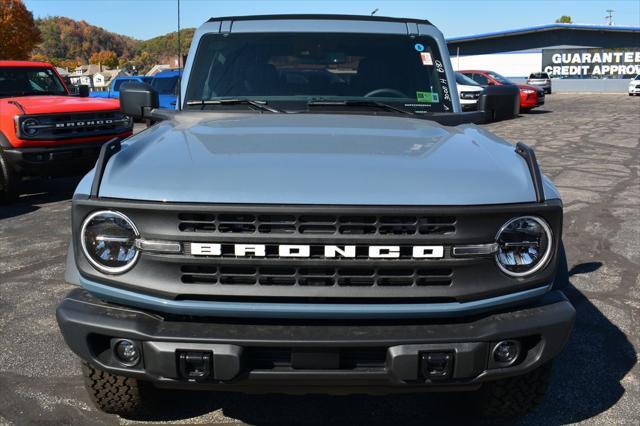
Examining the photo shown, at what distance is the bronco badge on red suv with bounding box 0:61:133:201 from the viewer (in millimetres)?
7855

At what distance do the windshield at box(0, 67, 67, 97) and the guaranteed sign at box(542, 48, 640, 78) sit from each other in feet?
146

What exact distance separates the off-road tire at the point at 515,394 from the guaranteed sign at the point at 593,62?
4847 centimetres

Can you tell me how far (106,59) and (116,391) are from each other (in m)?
140

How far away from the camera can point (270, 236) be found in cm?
220

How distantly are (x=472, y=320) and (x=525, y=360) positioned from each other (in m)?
0.25

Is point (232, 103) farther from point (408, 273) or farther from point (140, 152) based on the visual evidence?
point (408, 273)

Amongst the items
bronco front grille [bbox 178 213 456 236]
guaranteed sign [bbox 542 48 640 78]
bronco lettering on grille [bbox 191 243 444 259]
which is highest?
guaranteed sign [bbox 542 48 640 78]

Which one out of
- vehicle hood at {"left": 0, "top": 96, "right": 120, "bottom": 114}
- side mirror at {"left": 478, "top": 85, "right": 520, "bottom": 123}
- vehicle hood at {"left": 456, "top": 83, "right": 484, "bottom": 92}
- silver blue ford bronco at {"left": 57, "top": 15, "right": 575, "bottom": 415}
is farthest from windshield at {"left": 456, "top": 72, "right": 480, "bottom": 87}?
silver blue ford bronco at {"left": 57, "top": 15, "right": 575, "bottom": 415}

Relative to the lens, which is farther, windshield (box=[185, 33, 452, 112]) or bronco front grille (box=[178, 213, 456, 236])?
windshield (box=[185, 33, 452, 112])

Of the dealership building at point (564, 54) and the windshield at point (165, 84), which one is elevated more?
the dealership building at point (564, 54)

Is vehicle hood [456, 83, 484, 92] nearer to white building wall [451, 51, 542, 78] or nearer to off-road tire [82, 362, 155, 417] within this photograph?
off-road tire [82, 362, 155, 417]

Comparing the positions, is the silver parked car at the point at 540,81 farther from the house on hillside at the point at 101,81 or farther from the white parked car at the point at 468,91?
the house on hillside at the point at 101,81

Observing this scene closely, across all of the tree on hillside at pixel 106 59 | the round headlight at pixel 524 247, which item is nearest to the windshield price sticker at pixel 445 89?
the round headlight at pixel 524 247

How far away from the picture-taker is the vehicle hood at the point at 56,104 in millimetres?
8086
